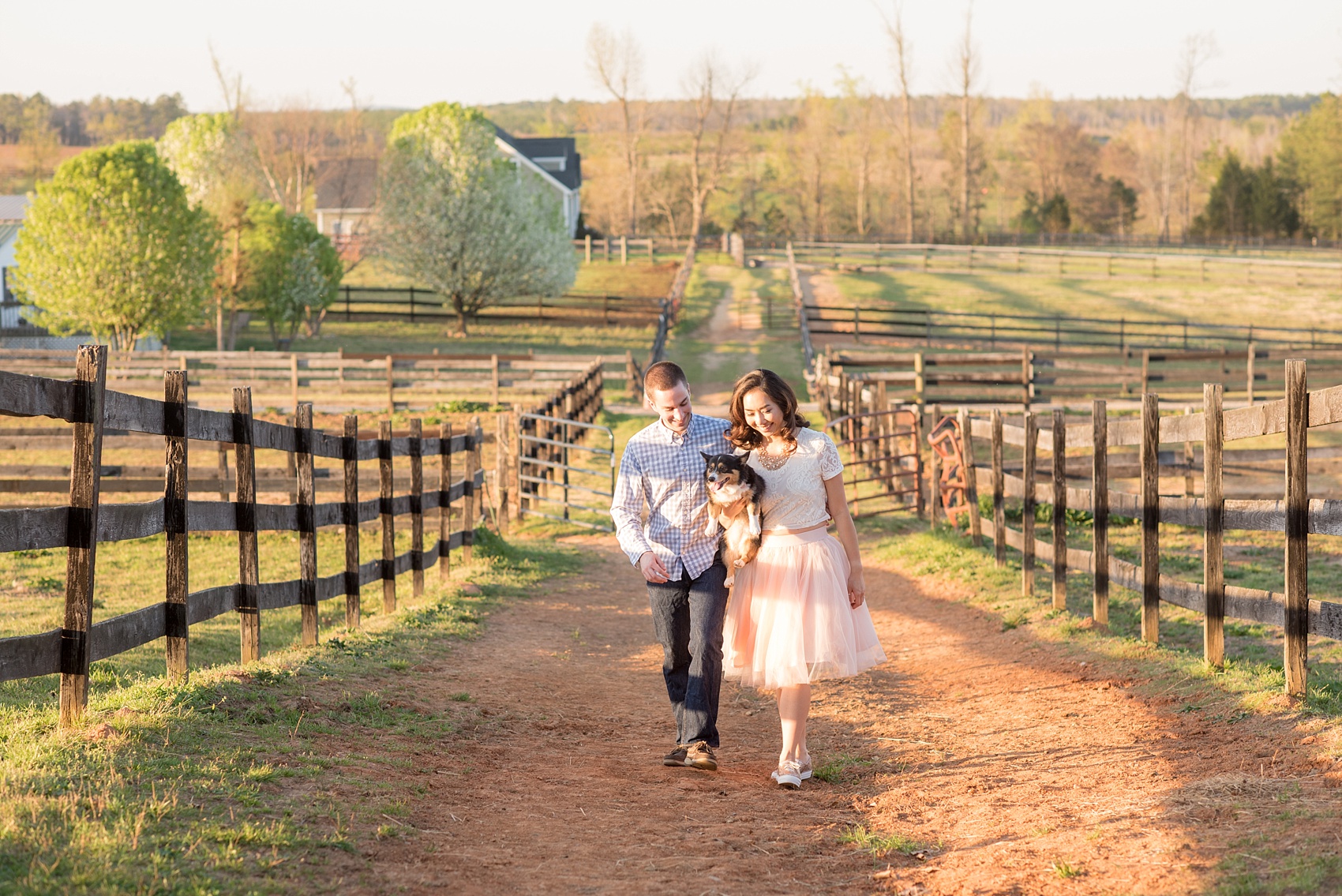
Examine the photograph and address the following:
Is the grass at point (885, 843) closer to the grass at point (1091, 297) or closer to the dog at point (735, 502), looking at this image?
the dog at point (735, 502)

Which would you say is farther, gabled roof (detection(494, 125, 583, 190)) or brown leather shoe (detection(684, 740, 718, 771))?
gabled roof (detection(494, 125, 583, 190))

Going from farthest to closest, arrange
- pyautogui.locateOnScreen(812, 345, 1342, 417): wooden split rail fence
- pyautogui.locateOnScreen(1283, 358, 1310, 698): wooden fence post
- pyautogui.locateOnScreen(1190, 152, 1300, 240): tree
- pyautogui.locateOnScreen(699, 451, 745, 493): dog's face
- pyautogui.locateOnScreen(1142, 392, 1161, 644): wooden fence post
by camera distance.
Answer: pyautogui.locateOnScreen(1190, 152, 1300, 240): tree → pyautogui.locateOnScreen(812, 345, 1342, 417): wooden split rail fence → pyautogui.locateOnScreen(1142, 392, 1161, 644): wooden fence post → pyautogui.locateOnScreen(1283, 358, 1310, 698): wooden fence post → pyautogui.locateOnScreen(699, 451, 745, 493): dog's face

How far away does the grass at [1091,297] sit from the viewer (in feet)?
158

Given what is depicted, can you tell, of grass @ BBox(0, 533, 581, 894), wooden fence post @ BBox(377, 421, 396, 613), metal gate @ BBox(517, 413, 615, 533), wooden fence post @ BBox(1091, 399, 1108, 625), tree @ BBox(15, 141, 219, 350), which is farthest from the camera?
tree @ BBox(15, 141, 219, 350)

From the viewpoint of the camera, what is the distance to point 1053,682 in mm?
7289

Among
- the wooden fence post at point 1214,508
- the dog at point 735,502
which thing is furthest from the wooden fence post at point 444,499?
the wooden fence post at point 1214,508

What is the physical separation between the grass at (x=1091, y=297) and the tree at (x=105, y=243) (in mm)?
25880

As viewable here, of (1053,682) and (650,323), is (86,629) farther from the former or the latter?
(650,323)

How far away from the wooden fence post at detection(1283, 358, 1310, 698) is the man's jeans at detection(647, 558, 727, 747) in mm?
2708

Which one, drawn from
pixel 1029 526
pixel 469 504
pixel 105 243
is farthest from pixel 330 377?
pixel 1029 526

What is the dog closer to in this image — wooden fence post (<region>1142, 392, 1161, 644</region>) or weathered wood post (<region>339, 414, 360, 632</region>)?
wooden fence post (<region>1142, 392, 1161, 644</region>)

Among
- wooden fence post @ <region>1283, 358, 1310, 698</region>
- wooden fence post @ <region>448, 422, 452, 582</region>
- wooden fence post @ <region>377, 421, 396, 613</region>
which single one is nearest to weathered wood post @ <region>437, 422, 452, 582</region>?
wooden fence post @ <region>448, 422, 452, 582</region>

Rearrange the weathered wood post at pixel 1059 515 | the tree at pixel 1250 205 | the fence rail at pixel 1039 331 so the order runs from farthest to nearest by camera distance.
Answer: the tree at pixel 1250 205, the fence rail at pixel 1039 331, the weathered wood post at pixel 1059 515

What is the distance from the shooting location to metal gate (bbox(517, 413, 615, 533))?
16.0m
